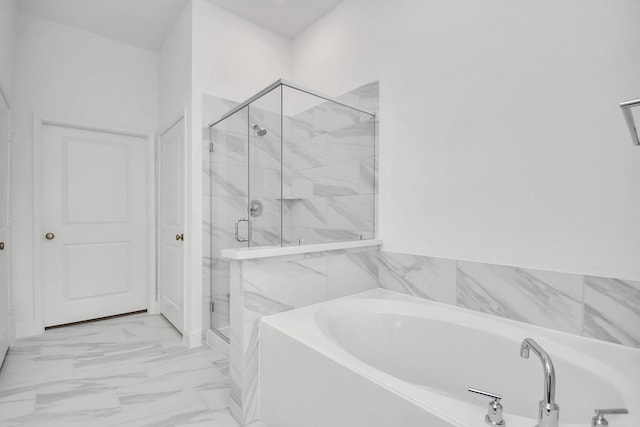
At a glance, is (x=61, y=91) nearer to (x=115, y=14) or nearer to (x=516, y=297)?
(x=115, y=14)

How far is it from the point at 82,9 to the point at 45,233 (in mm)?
1973

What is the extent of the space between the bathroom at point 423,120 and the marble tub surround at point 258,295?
12 centimetres

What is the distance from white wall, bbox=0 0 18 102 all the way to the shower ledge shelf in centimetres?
212

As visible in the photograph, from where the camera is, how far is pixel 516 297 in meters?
1.58

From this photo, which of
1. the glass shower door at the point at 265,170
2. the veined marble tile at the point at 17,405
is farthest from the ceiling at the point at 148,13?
the veined marble tile at the point at 17,405

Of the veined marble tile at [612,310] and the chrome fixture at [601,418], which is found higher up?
the veined marble tile at [612,310]

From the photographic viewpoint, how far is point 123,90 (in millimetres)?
3143

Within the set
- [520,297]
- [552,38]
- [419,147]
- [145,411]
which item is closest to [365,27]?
[419,147]

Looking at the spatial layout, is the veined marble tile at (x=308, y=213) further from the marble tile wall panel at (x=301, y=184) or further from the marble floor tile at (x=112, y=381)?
the marble floor tile at (x=112, y=381)

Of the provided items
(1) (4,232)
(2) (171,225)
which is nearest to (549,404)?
(2) (171,225)

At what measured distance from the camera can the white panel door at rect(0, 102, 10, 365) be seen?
220 cm

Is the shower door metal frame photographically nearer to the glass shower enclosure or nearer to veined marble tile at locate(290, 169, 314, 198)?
the glass shower enclosure

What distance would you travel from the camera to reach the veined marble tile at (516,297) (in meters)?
1.43

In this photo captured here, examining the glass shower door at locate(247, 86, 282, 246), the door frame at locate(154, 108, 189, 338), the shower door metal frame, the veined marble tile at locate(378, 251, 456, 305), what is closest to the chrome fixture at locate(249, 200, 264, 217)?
the glass shower door at locate(247, 86, 282, 246)
